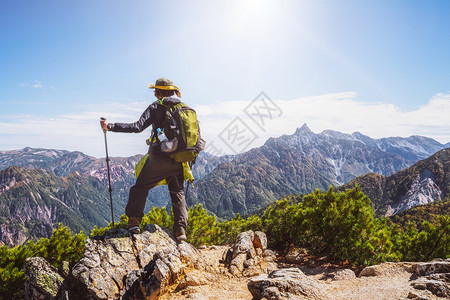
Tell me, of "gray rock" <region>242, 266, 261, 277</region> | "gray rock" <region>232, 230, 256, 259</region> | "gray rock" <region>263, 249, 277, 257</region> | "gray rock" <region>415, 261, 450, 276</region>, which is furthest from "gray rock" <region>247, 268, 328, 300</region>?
"gray rock" <region>263, 249, 277, 257</region>

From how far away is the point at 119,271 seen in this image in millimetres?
6570

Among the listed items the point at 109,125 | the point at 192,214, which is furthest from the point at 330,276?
the point at 109,125

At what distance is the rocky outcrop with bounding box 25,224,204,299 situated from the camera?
234 inches

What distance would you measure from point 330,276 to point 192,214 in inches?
272

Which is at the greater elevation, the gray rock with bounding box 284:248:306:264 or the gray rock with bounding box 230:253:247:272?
the gray rock with bounding box 230:253:247:272

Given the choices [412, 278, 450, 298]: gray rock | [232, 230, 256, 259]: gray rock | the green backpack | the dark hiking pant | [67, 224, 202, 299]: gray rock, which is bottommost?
[232, 230, 256, 259]: gray rock

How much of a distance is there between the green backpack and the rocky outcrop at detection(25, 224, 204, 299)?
9.53 feet

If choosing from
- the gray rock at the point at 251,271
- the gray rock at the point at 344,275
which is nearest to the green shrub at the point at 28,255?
the gray rock at the point at 251,271

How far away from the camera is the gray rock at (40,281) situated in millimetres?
6793

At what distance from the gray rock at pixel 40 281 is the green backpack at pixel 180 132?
483cm

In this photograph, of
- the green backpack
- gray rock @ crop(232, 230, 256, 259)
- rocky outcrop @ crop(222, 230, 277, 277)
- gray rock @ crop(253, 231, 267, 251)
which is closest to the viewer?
the green backpack

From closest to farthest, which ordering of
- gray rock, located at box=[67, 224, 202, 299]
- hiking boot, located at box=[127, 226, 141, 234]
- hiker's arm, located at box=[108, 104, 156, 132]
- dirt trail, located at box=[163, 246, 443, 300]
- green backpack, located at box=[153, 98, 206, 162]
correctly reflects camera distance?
1. gray rock, located at box=[67, 224, 202, 299]
2. dirt trail, located at box=[163, 246, 443, 300]
3. hiker's arm, located at box=[108, 104, 156, 132]
4. green backpack, located at box=[153, 98, 206, 162]
5. hiking boot, located at box=[127, 226, 141, 234]

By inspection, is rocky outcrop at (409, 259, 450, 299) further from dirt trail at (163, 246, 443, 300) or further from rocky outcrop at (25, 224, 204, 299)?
rocky outcrop at (25, 224, 204, 299)

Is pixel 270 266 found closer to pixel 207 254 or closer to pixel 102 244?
pixel 207 254
